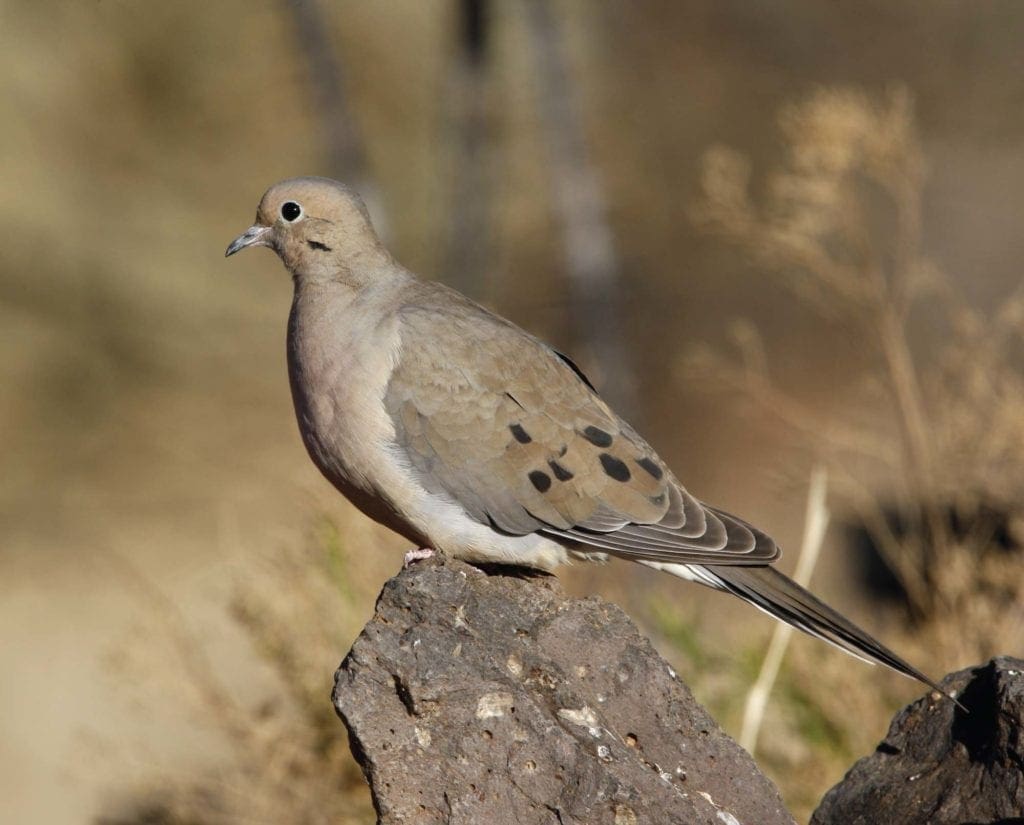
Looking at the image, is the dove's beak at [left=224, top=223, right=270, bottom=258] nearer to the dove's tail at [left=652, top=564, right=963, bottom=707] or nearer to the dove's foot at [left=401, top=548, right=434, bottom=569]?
the dove's foot at [left=401, top=548, right=434, bottom=569]

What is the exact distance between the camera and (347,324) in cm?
379

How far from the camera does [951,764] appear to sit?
3152 mm

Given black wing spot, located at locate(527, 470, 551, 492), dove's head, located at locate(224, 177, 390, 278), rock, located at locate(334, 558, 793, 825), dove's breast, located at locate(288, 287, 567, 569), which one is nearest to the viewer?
rock, located at locate(334, 558, 793, 825)

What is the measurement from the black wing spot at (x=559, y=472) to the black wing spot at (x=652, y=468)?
21 centimetres

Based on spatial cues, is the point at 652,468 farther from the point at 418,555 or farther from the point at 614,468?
the point at 418,555

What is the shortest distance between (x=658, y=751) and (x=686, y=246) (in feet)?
30.0

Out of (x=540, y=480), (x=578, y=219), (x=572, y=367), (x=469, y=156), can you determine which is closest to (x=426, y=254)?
(x=469, y=156)

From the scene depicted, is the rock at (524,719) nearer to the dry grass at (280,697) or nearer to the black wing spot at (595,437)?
the black wing spot at (595,437)

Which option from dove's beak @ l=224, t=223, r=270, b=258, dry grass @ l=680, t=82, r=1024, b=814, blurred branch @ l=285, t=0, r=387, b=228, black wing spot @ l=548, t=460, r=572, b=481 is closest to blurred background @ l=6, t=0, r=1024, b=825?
blurred branch @ l=285, t=0, r=387, b=228

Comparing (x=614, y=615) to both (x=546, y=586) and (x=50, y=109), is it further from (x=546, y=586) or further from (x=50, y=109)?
(x=50, y=109)

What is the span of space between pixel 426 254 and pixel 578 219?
315 cm

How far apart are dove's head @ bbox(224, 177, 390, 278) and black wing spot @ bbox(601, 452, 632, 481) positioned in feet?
2.77

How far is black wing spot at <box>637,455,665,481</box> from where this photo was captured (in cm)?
388

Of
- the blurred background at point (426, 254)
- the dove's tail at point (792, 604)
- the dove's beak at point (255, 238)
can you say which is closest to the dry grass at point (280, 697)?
the blurred background at point (426, 254)
